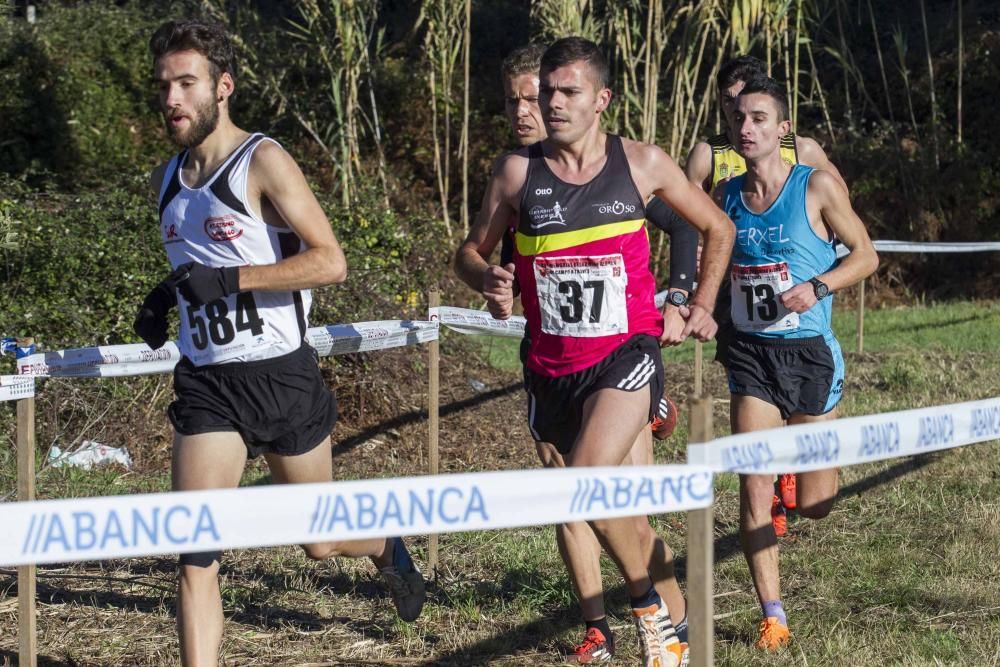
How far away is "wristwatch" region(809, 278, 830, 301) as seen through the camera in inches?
198

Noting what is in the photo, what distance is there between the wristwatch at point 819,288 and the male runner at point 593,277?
59 centimetres

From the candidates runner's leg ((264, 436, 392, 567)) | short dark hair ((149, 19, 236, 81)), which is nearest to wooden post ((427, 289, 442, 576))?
runner's leg ((264, 436, 392, 567))

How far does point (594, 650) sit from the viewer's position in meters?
4.66

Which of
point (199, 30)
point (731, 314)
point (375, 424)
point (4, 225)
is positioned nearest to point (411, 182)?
point (375, 424)

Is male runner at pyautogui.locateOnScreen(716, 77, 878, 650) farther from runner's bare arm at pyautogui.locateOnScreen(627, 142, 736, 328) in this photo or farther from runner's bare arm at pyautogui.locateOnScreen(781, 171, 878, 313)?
runner's bare arm at pyautogui.locateOnScreen(627, 142, 736, 328)

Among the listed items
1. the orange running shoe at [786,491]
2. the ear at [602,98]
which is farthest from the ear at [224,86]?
the orange running shoe at [786,491]

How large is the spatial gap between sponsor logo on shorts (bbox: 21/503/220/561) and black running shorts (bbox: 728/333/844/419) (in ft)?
9.57

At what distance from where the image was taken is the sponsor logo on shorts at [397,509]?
2877mm

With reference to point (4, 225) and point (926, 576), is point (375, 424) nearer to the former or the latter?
point (4, 225)

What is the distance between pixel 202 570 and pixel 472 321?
2723 millimetres

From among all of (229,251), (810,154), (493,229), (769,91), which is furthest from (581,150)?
(810,154)

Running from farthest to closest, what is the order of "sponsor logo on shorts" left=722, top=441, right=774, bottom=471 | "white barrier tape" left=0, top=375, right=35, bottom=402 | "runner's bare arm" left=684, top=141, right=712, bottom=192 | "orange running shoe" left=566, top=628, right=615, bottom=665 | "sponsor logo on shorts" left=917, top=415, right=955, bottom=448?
"runner's bare arm" left=684, top=141, right=712, bottom=192, "orange running shoe" left=566, top=628, right=615, bottom=665, "white barrier tape" left=0, top=375, right=35, bottom=402, "sponsor logo on shorts" left=917, top=415, right=955, bottom=448, "sponsor logo on shorts" left=722, top=441, right=774, bottom=471

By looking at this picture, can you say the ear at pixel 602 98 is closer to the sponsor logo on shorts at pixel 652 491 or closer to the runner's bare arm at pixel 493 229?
the runner's bare arm at pixel 493 229

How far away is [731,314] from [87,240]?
4369mm
